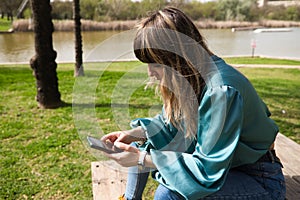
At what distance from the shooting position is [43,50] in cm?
424

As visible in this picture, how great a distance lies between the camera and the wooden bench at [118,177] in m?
1.97

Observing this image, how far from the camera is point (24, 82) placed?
614cm

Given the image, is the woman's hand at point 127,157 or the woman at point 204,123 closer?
the woman at point 204,123

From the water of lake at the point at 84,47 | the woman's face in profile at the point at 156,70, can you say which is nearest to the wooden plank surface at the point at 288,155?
the woman's face in profile at the point at 156,70

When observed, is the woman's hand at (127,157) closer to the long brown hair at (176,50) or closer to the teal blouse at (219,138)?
the teal blouse at (219,138)

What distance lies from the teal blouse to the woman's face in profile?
202 millimetres

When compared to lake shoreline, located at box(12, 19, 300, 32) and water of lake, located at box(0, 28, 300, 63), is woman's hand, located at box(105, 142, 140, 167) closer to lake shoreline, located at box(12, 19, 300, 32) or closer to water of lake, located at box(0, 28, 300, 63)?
water of lake, located at box(0, 28, 300, 63)

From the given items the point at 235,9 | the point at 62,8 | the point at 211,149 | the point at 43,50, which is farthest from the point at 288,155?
the point at 235,9

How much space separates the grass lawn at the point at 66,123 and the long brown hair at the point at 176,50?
390mm

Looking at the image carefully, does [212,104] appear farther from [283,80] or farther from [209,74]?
[283,80]

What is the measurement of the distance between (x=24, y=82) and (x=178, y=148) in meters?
5.19

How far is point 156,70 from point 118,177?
1.12 m

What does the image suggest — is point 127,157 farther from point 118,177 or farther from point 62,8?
point 62,8

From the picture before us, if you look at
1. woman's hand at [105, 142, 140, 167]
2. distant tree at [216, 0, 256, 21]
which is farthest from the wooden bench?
distant tree at [216, 0, 256, 21]
